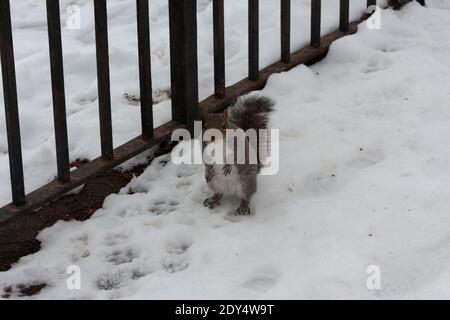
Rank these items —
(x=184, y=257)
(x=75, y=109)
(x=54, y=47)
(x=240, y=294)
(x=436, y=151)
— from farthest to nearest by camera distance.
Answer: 1. (x=75, y=109)
2. (x=436, y=151)
3. (x=54, y=47)
4. (x=184, y=257)
5. (x=240, y=294)

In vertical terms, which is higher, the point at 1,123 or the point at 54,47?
the point at 54,47

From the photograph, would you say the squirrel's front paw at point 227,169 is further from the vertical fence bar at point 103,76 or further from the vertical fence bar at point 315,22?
the vertical fence bar at point 315,22

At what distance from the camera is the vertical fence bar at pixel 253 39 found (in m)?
4.19

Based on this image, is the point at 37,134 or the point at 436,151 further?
the point at 37,134

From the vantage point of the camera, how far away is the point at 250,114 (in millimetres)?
3287

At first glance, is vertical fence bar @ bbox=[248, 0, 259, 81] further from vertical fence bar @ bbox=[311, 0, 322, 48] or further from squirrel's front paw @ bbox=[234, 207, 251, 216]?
squirrel's front paw @ bbox=[234, 207, 251, 216]

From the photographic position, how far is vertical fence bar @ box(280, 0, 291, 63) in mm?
4387

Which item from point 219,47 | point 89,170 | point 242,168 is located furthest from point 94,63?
point 242,168

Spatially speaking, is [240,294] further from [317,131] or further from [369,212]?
[317,131]

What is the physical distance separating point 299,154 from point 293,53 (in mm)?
1095

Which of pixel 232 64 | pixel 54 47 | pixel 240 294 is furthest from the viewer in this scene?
pixel 232 64

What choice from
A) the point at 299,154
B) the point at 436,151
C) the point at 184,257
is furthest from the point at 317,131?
the point at 184,257

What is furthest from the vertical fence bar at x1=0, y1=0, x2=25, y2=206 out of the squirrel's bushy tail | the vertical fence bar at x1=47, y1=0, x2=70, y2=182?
the squirrel's bushy tail

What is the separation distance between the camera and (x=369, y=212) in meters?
3.16
